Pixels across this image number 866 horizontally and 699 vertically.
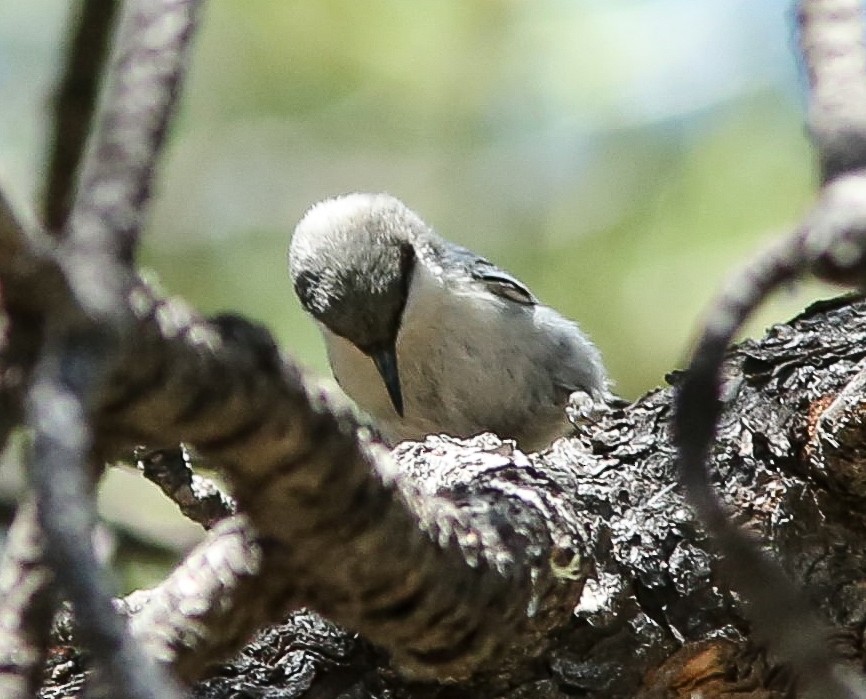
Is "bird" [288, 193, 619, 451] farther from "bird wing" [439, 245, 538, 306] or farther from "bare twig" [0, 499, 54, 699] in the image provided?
"bare twig" [0, 499, 54, 699]

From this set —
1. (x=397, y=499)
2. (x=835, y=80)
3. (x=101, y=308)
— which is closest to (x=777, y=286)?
(x=835, y=80)

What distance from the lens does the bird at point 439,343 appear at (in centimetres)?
399

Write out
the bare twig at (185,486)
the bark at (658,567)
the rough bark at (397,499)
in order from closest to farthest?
the rough bark at (397,499) < the bark at (658,567) < the bare twig at (185,486)

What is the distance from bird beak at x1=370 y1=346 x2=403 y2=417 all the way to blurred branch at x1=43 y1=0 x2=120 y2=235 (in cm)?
290

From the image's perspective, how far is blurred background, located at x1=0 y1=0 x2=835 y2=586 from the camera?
4.78 metres

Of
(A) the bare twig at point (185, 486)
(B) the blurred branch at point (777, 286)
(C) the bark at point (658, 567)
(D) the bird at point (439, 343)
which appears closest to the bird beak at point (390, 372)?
(D) the bird at point (439, 343)

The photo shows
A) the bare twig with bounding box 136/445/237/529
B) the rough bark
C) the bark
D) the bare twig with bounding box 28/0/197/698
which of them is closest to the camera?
the bare twig with bounding box 28/0/197/698

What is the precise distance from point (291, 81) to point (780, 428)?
3334 millimetres

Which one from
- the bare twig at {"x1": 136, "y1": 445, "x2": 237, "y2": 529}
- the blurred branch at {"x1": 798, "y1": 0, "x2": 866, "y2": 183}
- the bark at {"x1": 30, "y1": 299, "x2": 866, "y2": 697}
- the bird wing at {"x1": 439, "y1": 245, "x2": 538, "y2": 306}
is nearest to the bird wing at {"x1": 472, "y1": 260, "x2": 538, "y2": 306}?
the bird wing at {"x1": 439, "y1": 245, "x2": 538, "y2": 306}

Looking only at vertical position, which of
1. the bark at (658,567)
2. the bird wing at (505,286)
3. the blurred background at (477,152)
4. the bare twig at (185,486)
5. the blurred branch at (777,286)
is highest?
the blurred background at (477,152)

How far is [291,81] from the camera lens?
17.4ft

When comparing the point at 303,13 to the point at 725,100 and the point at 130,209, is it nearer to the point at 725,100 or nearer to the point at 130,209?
the point at 725,100

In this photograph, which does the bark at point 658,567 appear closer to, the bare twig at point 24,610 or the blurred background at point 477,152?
the bare twig at point 24,610

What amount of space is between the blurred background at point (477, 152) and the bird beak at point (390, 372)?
0.78 metres
